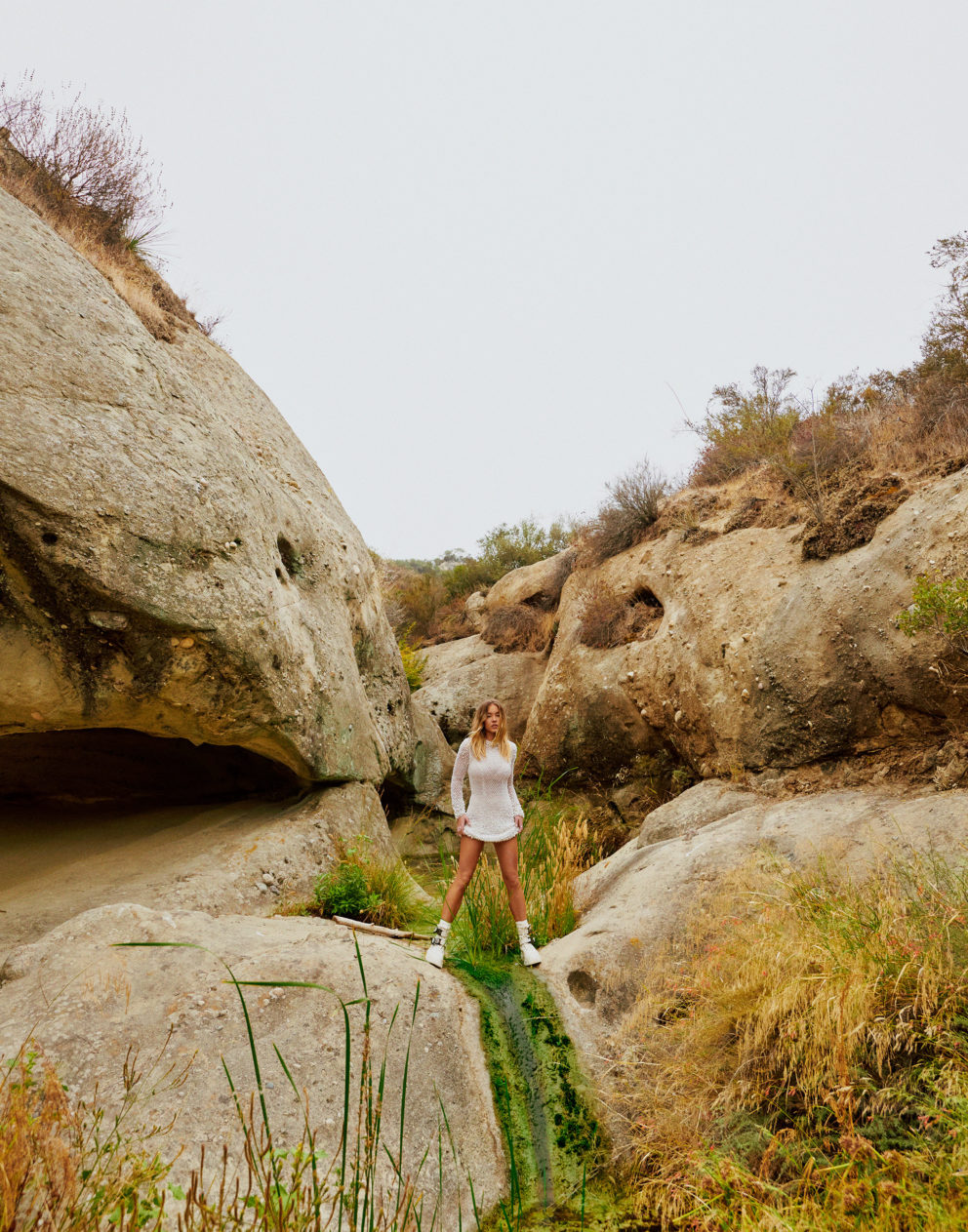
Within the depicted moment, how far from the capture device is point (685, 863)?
6.47m

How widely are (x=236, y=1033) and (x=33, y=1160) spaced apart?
1.63 m

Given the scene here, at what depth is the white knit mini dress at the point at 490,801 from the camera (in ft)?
18.0

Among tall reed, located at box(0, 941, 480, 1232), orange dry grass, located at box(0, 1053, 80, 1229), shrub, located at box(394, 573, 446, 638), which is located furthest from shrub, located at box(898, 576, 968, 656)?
shrub, located at box(394, 573, 446, 638)

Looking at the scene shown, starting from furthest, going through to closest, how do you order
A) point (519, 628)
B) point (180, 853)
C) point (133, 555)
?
point (519, 628)
point (180, 853)
point (133, 555)

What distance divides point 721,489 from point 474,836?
8.67m

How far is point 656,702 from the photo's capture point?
10078 millimetres

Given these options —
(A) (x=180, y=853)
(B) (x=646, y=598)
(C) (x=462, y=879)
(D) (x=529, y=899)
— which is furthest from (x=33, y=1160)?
(B) (x=646, y=598)

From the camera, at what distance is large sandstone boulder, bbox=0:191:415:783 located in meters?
5.66

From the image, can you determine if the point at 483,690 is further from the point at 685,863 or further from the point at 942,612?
the point at 942,612

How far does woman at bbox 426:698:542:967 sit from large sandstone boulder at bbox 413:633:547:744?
25.2 feet

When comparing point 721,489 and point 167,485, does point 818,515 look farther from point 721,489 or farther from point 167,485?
point 167,485

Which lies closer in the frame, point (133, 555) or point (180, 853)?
point (133, 555)

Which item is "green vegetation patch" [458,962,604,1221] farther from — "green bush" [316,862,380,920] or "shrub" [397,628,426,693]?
"shrub" [397,628,426,693]

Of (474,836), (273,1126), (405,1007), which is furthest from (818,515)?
(273,1126)
